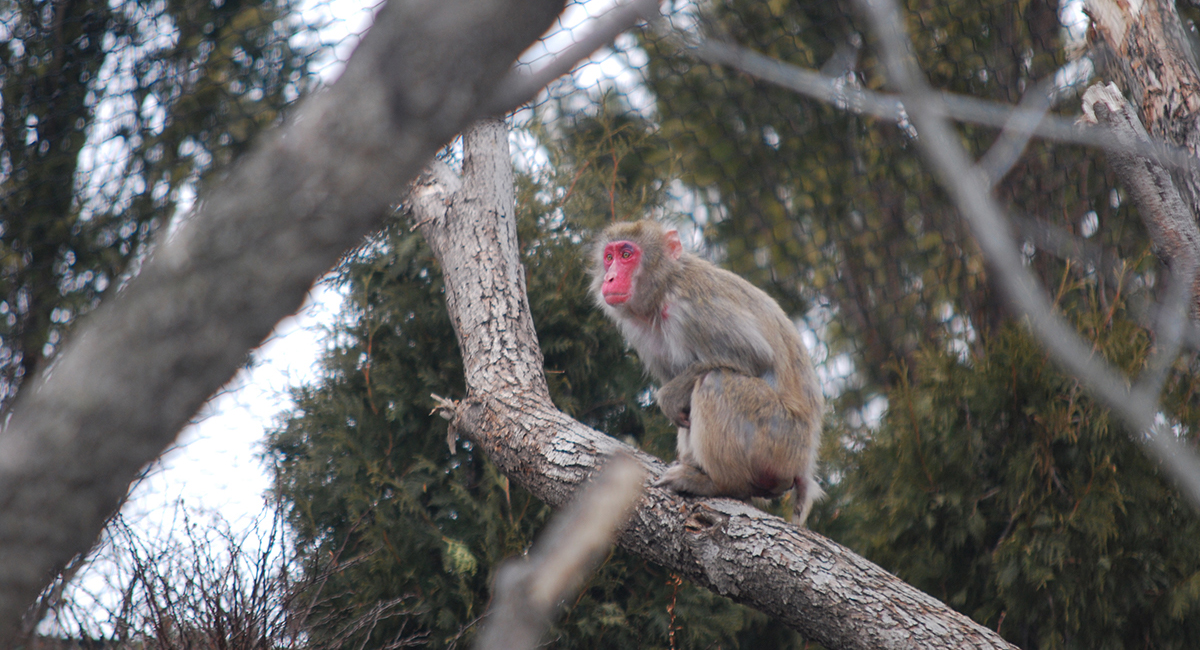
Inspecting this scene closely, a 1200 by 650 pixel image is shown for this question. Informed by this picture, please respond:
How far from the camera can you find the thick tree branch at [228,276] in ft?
2.32

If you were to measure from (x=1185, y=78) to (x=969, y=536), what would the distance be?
87.2 inches

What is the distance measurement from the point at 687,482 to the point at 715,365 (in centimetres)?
59

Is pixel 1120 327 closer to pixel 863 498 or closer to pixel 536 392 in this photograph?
pixel 863 498

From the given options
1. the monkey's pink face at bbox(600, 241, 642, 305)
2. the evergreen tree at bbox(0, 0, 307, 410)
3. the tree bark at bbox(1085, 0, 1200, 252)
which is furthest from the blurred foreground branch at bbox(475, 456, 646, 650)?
the evergreen tree at bbox(0, 0, 307, 410)

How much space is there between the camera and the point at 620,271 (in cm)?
376

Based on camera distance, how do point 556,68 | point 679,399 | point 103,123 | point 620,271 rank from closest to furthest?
point 556,68
point 679,399
point 620,271
point 103,123

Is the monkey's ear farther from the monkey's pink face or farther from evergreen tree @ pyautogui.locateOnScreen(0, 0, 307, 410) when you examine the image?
evergreen tree @ pyautogui.locateOnScreen(0, 0, 307, 410)

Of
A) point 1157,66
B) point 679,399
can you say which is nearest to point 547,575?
point 679,399

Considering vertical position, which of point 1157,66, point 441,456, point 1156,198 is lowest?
point 441,456

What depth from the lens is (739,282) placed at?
3842mm

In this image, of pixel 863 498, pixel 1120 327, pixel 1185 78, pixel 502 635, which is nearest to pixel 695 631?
pixel 863 498

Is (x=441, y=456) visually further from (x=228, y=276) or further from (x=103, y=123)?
(x=228, y=276)

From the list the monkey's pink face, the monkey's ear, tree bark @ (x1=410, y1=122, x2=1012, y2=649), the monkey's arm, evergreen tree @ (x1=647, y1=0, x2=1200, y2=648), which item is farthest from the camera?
the monkey's ear

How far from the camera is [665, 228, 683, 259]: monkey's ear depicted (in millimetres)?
3863
